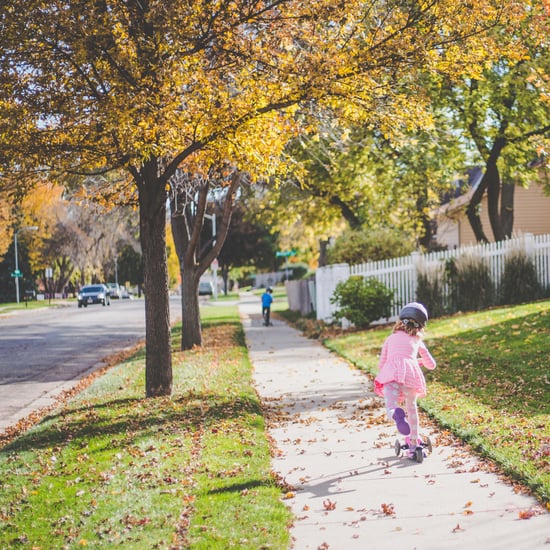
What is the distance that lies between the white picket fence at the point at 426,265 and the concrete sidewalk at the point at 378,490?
10.1 m

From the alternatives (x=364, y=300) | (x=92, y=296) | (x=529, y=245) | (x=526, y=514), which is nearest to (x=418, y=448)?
(x=526, y=514)

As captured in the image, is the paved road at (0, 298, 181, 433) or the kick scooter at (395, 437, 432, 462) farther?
the paved road at (0, 298, 181, 433)

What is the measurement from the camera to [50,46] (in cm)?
902

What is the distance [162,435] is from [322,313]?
49.3ft

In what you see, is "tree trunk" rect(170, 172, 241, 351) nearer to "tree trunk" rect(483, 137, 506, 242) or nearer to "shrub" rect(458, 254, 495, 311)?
"shrub" rect(458, 254, 495, 311)

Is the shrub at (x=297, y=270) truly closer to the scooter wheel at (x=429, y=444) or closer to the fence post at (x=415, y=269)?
the fence post at (x=415, y=269)

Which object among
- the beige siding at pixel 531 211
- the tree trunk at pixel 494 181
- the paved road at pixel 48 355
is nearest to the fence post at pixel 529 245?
the tree trunk at pixel 494 181

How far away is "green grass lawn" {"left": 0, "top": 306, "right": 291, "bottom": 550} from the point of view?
17.0 ft

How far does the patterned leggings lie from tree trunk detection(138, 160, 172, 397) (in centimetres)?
A: 409

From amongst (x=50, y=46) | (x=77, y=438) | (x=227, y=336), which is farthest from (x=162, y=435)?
(x=227, y=336)

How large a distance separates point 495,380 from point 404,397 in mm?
A: 3626

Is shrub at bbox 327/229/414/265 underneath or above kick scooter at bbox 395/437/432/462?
above

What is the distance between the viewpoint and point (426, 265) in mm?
20016

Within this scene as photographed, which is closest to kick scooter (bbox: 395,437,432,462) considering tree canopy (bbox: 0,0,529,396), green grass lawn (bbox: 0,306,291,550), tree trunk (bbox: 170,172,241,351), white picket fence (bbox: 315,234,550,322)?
green grass lawn (bbox: 0,306,291,550)
